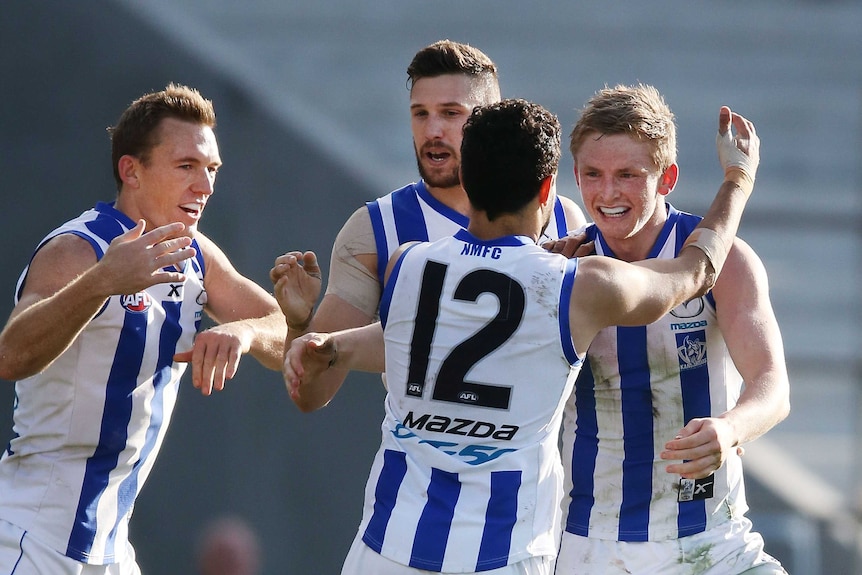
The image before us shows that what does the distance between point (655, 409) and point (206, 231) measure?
6941 millimetres

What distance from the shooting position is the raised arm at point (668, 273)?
3.46m

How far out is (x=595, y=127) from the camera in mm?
4012

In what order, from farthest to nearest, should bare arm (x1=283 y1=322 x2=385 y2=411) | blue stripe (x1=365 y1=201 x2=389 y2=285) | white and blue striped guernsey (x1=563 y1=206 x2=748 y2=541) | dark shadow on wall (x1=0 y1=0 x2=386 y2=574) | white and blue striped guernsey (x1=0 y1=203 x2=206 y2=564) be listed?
dark shadow on wall (x1=0 y1=0 x2=386 y2=574)
blue stripe (x1=365 y1=201 x2=389 y2=285)
white and blue striped guernsey (x1=0 y1=203 x2=206 y2=564)
white and blue striped guernsey (x1=563 y1=206 x2=748 y2=541)
bare arm (x1=283 y1=322 x2=385 y2=411)

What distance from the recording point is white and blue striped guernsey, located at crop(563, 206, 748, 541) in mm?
4047

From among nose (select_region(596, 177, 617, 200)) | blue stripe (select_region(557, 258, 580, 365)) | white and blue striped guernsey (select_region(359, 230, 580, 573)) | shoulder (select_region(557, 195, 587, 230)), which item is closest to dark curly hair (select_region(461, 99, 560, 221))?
white and blue striped guernsey (select_region(359, 230, 580, 573))

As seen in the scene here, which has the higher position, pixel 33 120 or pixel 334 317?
pixel 33 120

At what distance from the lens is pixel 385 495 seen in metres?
3.63

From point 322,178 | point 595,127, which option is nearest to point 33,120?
point 322,178

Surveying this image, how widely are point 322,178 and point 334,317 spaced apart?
6846 mm

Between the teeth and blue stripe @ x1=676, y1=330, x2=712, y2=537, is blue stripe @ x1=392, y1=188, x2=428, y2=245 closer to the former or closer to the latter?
the teeth

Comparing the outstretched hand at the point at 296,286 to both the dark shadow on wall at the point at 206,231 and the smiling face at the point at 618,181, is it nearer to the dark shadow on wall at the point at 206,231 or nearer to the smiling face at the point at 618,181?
the smiling face at the point at 618,181

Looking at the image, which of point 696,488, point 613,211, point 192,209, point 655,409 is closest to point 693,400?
point 655,409

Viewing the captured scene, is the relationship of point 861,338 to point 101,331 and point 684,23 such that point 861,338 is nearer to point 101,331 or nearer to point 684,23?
point 684,23

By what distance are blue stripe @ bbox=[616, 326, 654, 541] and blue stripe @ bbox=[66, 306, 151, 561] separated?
71.9 inches
